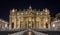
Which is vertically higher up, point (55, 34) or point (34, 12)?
point (34, 12)

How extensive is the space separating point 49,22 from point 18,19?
5104 mm

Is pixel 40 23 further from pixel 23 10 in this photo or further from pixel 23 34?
pixel 23 34

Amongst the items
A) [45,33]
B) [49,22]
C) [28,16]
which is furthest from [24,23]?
[45,33]

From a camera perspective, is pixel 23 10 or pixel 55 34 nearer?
pixel 55 34

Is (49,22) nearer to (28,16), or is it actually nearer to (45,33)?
(28,16)

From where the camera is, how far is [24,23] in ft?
116

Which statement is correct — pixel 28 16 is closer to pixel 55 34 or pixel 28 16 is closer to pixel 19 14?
pixel 19 14

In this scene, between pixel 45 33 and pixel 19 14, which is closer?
pixel 45 33

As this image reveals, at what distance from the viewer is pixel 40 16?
117ft

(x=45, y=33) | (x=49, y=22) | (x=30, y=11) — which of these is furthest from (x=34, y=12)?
(x=45, y=33)

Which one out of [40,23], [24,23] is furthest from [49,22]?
[24,23]

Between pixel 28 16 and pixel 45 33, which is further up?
pixel 28 16

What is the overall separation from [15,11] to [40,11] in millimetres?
4058

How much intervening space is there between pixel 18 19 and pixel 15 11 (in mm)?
1427
